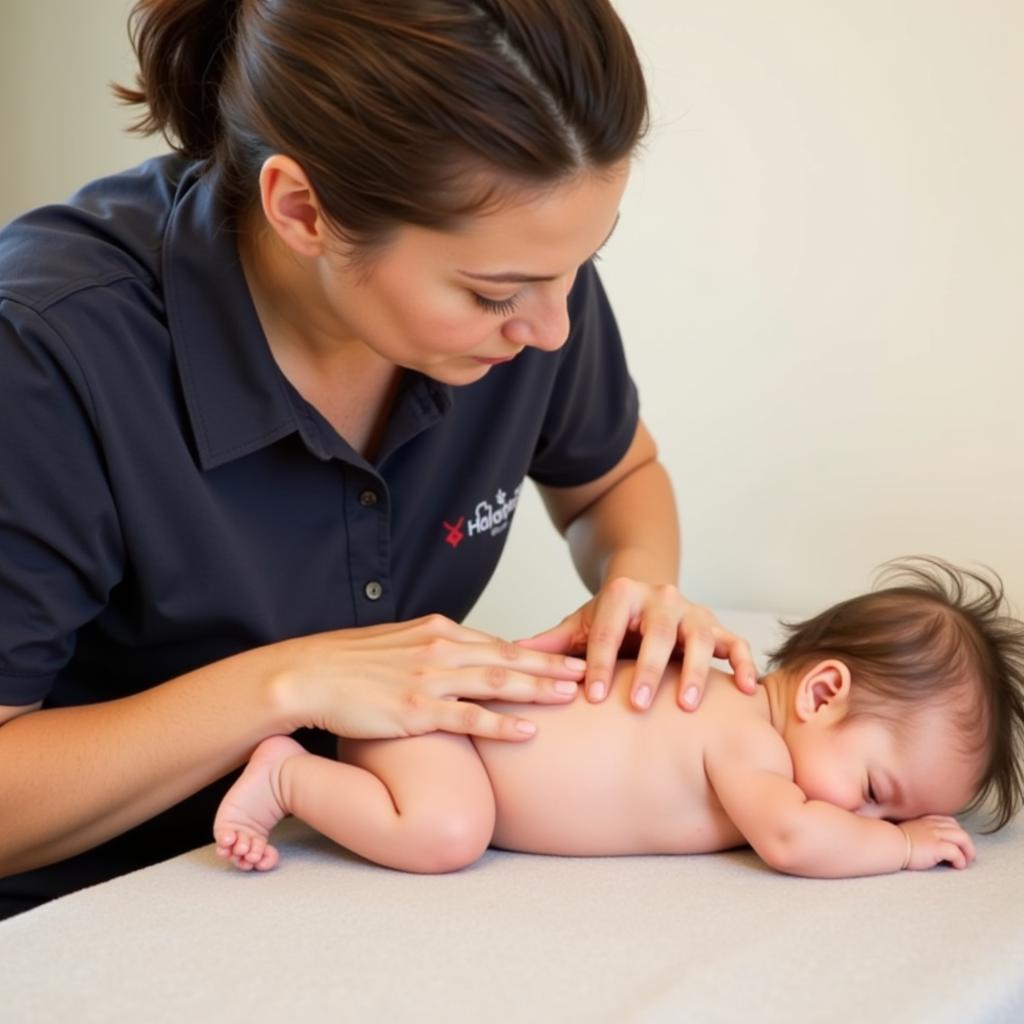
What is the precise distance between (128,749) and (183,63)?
0.62 meters

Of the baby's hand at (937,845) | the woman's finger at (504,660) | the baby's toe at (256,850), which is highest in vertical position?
the woman's finger at (504,660)

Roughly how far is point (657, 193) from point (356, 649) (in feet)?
3.80

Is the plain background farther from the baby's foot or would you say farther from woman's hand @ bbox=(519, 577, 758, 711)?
the baby's foot

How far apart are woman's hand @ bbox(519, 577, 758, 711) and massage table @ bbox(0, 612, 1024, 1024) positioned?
16 centimetres

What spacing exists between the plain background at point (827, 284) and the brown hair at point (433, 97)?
2.67ft

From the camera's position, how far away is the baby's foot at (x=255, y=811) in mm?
1177

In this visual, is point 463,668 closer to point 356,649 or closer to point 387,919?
point 356,649

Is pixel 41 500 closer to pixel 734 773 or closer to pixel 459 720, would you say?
pixel 459 720

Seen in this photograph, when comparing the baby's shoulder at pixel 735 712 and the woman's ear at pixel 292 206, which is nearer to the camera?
the woman's ear at pixel 292 206

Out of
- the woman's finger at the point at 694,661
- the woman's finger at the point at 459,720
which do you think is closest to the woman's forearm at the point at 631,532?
the woman's finger at the point at 694,661

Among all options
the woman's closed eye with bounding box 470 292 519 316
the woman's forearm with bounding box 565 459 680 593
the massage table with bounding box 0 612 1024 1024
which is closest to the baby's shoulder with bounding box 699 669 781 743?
the massage table with bounding box 0 612 1024 1024

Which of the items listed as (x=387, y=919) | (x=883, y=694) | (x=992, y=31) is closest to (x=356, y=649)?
(x=387, y=919)

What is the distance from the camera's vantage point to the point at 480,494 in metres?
1.54

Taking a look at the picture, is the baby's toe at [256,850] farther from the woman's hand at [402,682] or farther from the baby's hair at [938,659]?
the baby's hair at [938,659]
